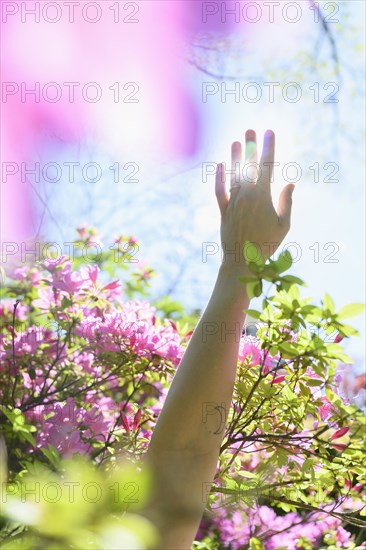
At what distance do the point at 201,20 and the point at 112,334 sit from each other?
108 centimetres

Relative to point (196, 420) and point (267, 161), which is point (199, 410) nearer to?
point (196, 420)

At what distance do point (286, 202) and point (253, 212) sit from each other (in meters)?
0.07

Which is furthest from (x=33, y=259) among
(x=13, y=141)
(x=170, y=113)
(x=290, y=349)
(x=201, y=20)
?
(x=290, y=349)

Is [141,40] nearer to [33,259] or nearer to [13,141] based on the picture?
[13,141]

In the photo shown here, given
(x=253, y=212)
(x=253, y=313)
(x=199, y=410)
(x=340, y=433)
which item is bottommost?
(x=340, y=433)

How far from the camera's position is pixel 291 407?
1.17 meters

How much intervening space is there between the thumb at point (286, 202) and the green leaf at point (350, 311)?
0.24m

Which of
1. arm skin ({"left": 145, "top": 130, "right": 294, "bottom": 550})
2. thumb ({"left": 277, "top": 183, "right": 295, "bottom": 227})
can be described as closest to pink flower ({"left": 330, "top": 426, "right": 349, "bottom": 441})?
arm skin ({"left": 145, "top": 130, "right": 294, "bottom": 550})

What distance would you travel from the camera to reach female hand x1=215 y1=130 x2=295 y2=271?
103 centimetres

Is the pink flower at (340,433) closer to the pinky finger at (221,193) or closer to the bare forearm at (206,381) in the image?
the bare forearm at (206,381)

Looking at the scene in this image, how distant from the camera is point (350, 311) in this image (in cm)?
88

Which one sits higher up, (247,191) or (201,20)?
(201,20)

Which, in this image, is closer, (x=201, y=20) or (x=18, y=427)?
(x=18, y=427)

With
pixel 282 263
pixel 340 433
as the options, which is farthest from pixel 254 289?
pixel 340 433
